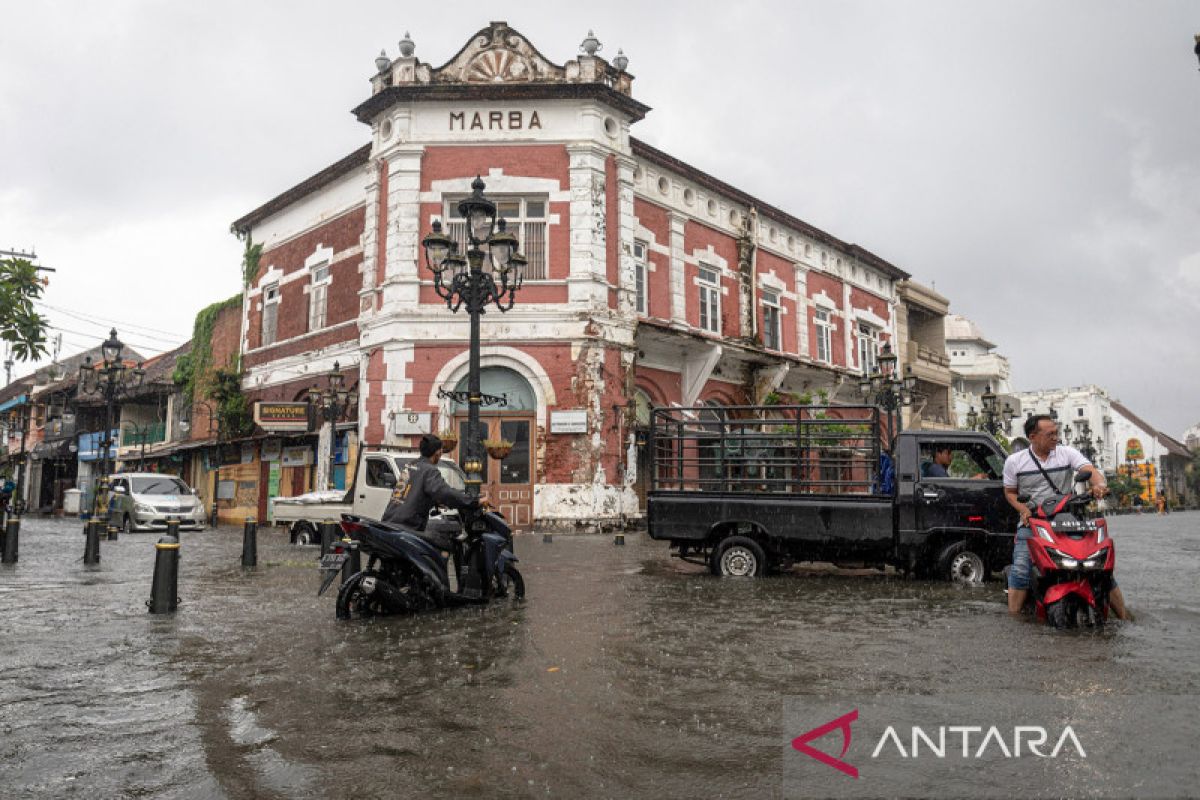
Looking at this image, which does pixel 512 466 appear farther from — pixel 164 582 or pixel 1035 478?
pixel 1035 478

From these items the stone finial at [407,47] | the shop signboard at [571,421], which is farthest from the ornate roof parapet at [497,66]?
the shop signboard at [571,421]

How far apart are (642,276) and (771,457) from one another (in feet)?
46.1

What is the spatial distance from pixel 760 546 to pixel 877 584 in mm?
1404

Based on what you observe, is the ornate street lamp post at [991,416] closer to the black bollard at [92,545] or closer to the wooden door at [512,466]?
the wooden door at [512,466]

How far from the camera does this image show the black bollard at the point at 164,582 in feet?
25.4

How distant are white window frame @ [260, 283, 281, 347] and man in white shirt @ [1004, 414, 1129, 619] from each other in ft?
81.7

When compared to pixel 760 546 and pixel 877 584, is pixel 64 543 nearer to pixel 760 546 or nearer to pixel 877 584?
pixel 760 546

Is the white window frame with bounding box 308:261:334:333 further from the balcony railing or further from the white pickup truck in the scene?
the balcony railing

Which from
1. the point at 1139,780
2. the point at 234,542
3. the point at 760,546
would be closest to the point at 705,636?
the point at 1139,780

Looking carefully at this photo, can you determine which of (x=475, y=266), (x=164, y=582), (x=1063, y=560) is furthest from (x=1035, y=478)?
(x=164, y=582)

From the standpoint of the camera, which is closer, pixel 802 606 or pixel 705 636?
pixel 705 636

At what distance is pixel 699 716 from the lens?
4.17 meters

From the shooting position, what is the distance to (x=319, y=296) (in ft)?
84.5

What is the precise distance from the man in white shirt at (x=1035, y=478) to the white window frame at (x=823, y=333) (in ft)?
78.1
